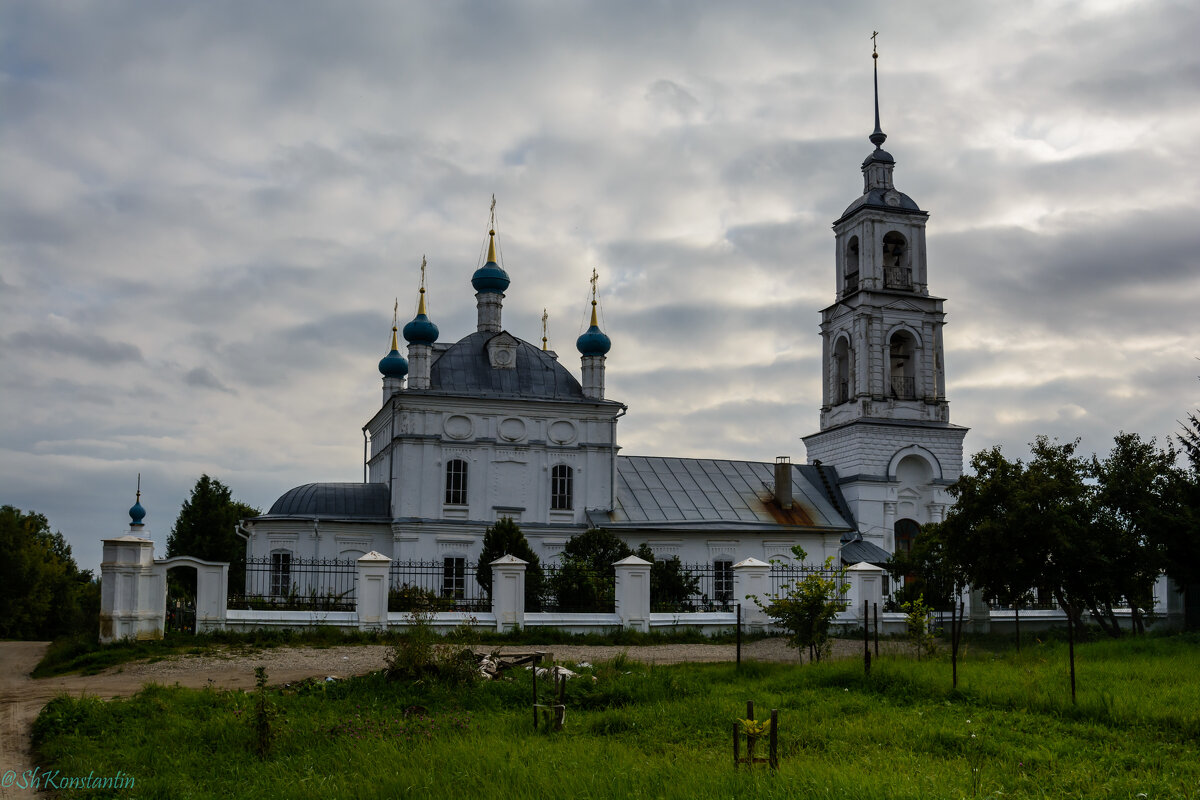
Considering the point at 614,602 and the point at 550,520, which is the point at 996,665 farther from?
the point at 550,520

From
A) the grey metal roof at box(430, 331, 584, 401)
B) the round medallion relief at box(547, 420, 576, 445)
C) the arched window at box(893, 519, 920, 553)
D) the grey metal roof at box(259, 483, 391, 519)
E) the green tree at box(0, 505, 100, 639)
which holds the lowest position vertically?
the green tree at box(0, 505, 100, 639)

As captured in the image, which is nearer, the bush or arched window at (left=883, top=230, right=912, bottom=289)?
the bush

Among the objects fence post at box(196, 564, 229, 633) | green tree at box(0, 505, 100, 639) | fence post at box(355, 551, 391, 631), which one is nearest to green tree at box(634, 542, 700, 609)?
fence post at box(355, 551, 391, 631)

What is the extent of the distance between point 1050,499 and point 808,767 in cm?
1314

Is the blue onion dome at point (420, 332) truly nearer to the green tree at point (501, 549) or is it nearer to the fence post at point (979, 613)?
the green tree at point (501, 549)

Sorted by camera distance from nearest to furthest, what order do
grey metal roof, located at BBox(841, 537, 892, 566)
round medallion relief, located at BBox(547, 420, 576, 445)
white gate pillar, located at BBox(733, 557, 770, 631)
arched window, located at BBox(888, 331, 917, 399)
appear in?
white gate pillar, located at BBox(733, 557, 770, 631) < round medallion relief, located at BBox(547, 420, 576, 445) < grey metal roof, located at BBox(841, 537, 892, 566) < arched window, located at BBox(888, 331, 917, 399)

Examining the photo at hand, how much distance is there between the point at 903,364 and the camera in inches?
1366

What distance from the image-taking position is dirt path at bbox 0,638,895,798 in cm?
1209

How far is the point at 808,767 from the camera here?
7.69 meters

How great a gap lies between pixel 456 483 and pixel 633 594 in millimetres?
8890

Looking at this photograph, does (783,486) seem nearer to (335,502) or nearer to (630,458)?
(630,458)

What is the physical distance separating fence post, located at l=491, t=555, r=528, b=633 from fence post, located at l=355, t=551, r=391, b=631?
198cm

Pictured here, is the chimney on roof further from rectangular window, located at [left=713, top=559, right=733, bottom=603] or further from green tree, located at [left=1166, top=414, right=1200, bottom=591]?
green tree, located at [left=1166, top=414, right=1200, bottom=591]

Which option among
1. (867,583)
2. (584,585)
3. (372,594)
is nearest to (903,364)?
(867,583)
